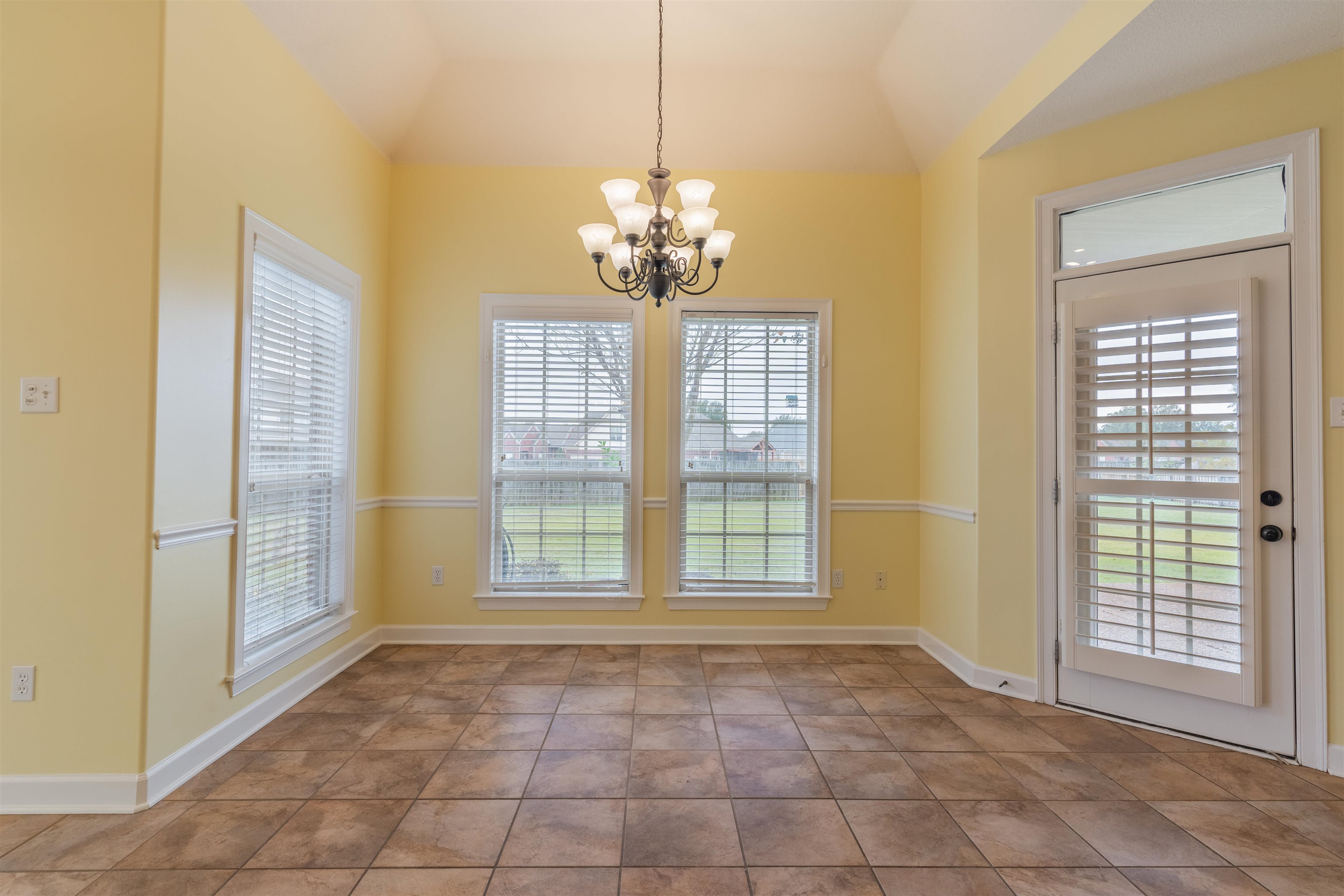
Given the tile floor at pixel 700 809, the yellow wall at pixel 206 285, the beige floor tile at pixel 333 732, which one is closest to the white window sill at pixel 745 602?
the tile floor at pixel 700 809

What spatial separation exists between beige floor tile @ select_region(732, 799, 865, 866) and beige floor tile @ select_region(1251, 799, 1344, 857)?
4.86ft

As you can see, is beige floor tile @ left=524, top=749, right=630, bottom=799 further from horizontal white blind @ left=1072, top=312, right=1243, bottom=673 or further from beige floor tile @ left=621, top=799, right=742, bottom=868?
horizontal white blind @ left=1072, top=312, right=1243, bottom=673

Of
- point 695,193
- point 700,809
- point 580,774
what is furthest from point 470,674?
point 695,193

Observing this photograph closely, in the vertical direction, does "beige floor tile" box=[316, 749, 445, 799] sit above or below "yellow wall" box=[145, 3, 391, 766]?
below

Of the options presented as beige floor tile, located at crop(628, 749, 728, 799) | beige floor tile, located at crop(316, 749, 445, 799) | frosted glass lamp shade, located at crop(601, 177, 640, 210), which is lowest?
beige floor tile, located at crop(316, 749, 445, 799)

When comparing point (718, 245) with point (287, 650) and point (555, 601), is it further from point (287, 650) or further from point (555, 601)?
point (287, 650)

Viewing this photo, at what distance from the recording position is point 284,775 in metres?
2.38

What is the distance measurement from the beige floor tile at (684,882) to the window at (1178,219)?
306cm

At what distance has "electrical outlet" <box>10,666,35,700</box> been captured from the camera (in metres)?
2.11

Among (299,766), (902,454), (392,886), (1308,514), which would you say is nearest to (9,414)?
(299,766)

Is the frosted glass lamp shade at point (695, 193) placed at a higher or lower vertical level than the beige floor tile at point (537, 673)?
higher

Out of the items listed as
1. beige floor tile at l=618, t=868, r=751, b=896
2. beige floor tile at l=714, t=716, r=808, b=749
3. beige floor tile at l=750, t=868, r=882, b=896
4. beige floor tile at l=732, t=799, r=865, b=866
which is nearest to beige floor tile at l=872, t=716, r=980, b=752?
beige floor tile at l=714, t=716, r=808, b=749

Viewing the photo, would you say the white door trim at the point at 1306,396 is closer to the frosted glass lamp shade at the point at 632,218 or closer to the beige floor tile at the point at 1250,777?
the beige floor tile at the point at 1250,777

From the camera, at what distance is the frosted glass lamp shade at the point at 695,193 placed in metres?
2.50
